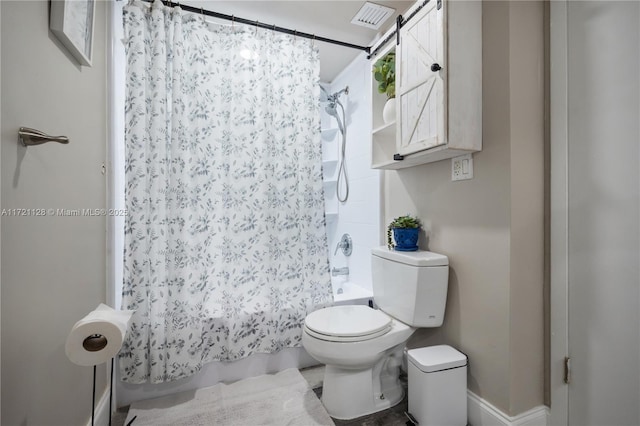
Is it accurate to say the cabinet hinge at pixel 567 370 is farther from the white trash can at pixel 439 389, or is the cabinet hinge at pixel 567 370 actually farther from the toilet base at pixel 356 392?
the toilet base at pixel 356 392

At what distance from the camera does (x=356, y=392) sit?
154cm

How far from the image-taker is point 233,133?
183 cm

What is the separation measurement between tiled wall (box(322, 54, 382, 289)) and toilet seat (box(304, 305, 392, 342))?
2.30 ft

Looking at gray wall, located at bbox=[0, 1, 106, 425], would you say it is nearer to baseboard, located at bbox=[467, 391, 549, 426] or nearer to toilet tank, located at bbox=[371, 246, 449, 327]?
toilet tank, located at bbox=[371, 246, 449, 327]

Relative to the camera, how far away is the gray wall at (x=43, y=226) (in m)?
0.78

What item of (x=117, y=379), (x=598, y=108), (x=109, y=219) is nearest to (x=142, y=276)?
(x=109, y=219)

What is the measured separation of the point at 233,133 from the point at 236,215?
0.50m

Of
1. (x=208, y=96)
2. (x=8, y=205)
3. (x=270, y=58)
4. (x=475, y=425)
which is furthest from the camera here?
(x=270, y=58)

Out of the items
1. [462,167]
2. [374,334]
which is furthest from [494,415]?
[462,167]

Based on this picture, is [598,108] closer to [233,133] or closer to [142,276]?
[233,133]

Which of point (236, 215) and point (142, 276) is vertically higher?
point (236, 215)

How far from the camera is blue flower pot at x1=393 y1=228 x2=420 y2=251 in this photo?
1694 millimetres

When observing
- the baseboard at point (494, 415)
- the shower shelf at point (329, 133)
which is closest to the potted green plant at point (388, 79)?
the shower shelf at point (329, 133)

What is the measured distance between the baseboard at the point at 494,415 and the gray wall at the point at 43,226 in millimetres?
1709
